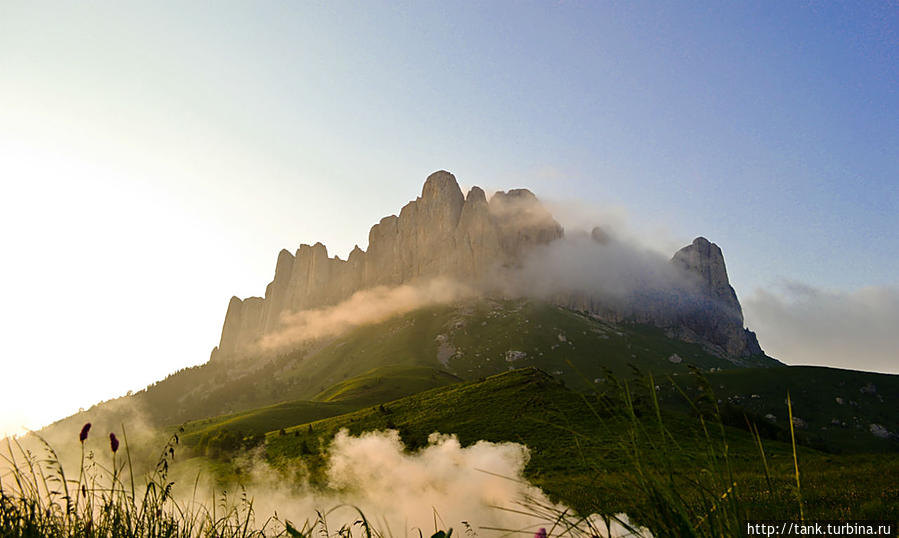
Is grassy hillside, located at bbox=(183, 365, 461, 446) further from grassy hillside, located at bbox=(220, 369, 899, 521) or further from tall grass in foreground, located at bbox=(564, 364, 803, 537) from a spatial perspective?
tall grass in foreground, located at bbox=(564, 364, 803, 537)

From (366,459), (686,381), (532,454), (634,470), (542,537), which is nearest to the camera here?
(542,537)

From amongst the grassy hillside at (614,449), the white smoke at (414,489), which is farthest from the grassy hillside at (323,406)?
the white smoke at (414,489)

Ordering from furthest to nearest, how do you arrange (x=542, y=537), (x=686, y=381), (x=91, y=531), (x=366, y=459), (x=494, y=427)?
(x=686, y=381) → (x=494, y=427) → (x=366, y=459) → (x=91, y=531) → (x=542, y=537)

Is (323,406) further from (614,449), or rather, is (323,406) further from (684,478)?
(684,478)

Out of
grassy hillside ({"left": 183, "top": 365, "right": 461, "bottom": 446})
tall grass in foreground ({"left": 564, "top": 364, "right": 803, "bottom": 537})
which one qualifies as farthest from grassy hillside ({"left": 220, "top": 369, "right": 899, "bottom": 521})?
grassy hillside ({"left": 183, "top": 365, "right": 461, "bottom": 446})

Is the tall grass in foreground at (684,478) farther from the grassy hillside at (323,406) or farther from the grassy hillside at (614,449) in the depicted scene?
the grassy hillside at (323,406)

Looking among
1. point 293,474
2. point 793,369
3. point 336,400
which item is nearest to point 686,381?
point 793,369

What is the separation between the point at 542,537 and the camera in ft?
9.42

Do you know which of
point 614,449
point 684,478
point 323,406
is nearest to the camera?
point 684,478

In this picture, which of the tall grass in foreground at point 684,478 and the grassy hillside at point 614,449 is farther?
the grassy hillside at point 614,449

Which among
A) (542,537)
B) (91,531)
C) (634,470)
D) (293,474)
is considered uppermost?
(634,470)

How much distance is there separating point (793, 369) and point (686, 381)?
138ft

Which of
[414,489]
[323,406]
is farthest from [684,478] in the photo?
[323,406]

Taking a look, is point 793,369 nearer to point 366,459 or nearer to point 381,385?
point 381,385
